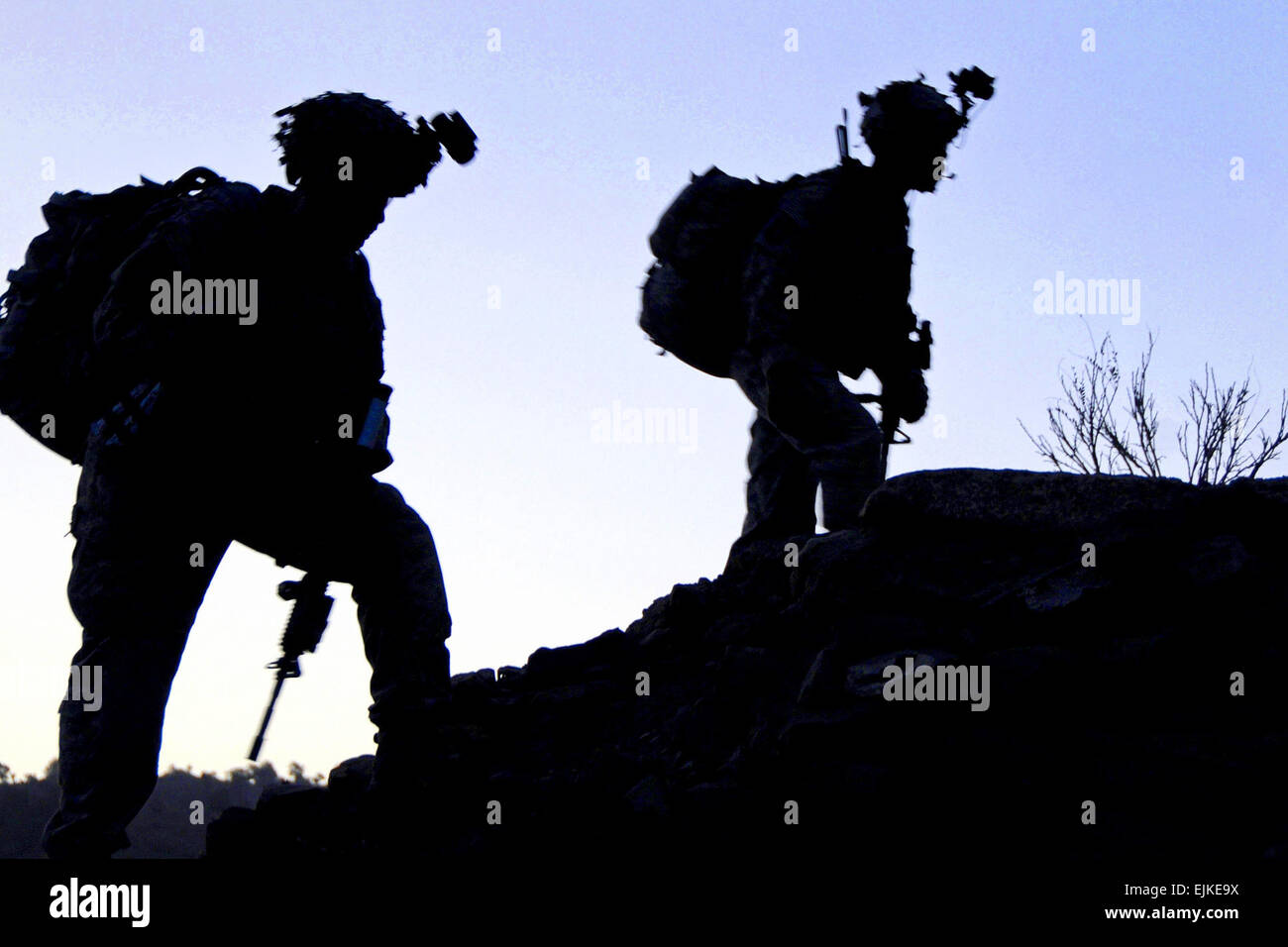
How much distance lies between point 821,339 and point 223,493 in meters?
3.22

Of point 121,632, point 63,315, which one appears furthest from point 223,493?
Answer: point 63,315

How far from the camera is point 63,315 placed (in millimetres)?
5418

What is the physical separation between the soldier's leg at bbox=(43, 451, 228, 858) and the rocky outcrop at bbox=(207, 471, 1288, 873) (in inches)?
33.0

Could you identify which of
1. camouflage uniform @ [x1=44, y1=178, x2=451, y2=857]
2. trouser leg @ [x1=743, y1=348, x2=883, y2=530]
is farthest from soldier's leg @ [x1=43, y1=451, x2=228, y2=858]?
trouser leg @ [x1=743, y1=348, x2=883, y2=530]

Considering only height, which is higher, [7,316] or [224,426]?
[7,316]

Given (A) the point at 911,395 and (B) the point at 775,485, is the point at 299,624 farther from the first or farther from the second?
(A) the point at 911,395

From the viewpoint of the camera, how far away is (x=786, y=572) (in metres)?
6.96

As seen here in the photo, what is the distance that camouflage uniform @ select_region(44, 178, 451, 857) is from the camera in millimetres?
5211

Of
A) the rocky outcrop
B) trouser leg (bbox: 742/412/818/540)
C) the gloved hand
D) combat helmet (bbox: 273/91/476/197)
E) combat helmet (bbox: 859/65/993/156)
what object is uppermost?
combat helmet (bbox: 859/65/993/156)

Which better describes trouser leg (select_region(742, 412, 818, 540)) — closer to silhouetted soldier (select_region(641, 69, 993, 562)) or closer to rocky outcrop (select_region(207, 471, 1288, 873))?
silhouetted soldier (select_region(641, 69, 993, 562))

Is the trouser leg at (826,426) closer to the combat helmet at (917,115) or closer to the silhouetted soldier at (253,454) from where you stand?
the combat helmet at (917,115)
